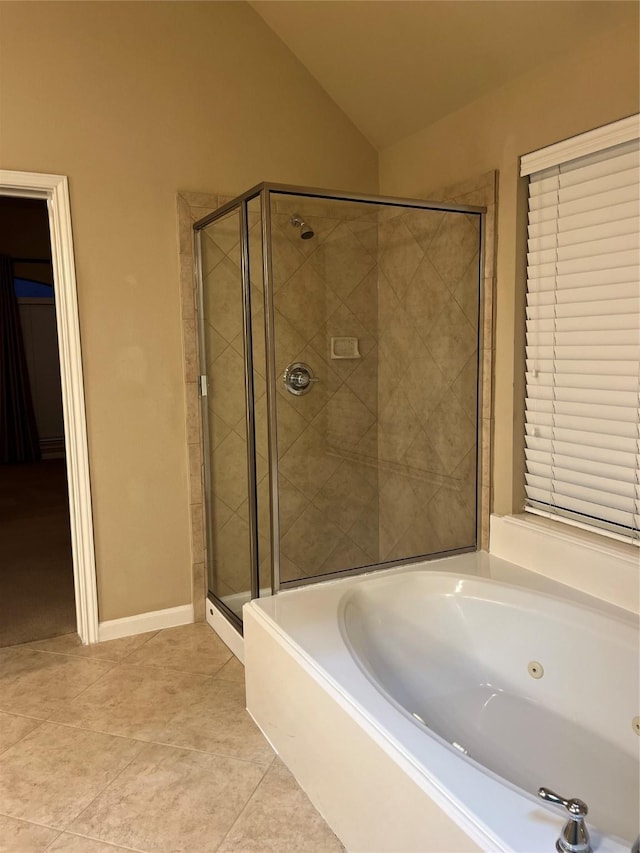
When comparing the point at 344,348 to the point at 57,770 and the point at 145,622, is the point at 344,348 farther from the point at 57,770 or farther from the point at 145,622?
the point at 57,770

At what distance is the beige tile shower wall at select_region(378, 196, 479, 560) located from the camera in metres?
2.75

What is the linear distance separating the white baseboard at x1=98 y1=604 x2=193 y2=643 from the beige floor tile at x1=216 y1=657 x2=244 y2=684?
45 centimetres

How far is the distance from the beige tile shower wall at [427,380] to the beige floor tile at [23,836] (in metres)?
1.49

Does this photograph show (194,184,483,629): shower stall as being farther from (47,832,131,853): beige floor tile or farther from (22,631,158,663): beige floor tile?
(47,832,131,853): beige floor tile

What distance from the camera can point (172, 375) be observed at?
9.76ft

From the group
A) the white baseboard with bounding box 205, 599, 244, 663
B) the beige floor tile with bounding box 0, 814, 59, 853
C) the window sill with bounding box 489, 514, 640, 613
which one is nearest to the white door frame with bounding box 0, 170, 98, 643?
the white baseboard with bounding box 205, 599, 244, 663

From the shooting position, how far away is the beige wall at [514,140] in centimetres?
210

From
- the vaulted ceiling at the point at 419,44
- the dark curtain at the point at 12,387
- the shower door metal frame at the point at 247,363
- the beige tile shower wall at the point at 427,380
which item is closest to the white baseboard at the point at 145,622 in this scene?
the shower door metal frame at the point at 247,363

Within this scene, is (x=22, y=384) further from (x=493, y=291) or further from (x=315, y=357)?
(x=493, y=291)

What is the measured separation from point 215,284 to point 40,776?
6.28ft

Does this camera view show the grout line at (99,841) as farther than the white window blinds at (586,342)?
No

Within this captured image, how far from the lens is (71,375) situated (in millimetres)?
2777

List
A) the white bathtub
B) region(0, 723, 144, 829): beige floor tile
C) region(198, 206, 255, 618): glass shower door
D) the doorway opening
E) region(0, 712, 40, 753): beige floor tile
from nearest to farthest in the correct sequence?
the white bathtub < region(0, 723, 144, 829): beige floor tile < region(0, 712, 40, 753): beige floor tile < region(198, 206, 255, 618): glass shower door < the doorway opening

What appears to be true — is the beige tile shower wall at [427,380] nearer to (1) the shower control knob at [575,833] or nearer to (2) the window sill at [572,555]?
(2) the window sill at [572,555]
